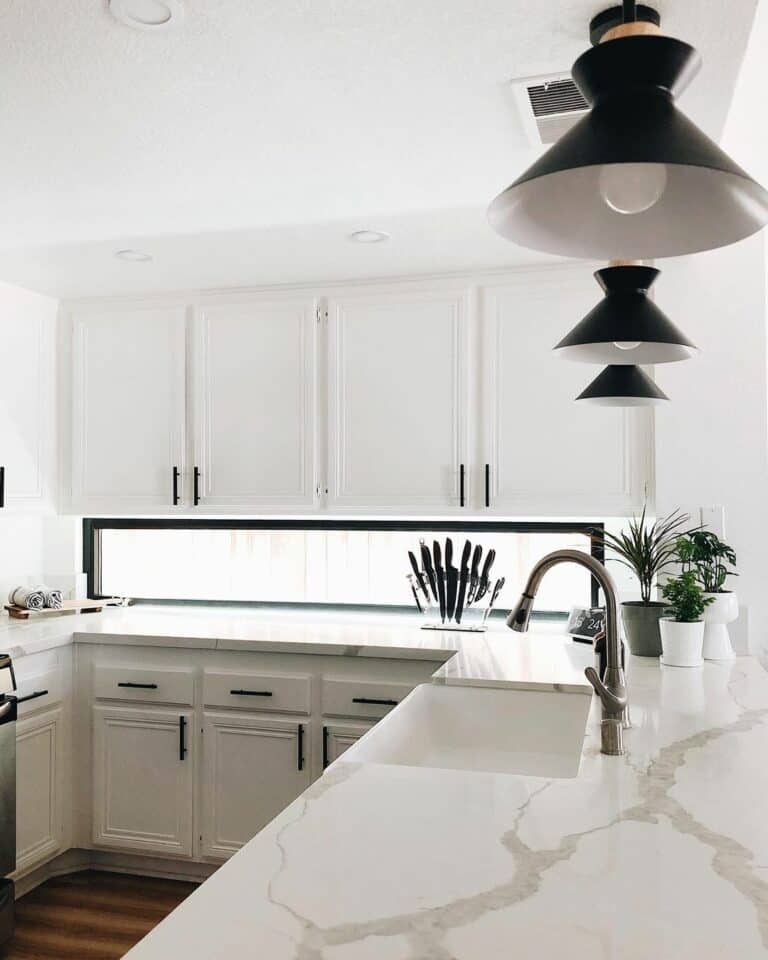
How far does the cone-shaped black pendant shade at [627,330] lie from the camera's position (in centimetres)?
178

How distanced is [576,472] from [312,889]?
7.96ft

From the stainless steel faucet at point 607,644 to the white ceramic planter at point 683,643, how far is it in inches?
34.0

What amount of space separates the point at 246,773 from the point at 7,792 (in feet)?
2.56

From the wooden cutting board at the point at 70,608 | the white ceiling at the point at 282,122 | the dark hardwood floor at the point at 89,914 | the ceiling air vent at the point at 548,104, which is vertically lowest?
the dark hardwood floor at the point at 89,914

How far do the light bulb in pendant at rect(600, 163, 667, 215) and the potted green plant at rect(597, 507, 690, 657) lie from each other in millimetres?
1907

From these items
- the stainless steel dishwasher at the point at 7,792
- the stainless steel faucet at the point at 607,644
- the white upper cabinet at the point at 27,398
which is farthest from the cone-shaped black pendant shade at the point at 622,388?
the white upper cabinet at the point at 27,398

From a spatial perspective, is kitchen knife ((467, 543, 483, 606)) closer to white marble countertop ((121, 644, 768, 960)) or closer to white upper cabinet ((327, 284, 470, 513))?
white upper cabinet ((327, 284, 470, 513))

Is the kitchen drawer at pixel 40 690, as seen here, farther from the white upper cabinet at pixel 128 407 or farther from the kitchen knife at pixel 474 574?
the kitchen knife at pixel 474 574

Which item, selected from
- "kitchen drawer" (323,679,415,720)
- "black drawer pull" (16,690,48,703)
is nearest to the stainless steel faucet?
"kitchen drawer" (323,679,415,720)

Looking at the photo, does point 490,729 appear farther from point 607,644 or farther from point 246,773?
point 246,773

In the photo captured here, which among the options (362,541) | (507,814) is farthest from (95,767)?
(507,814)

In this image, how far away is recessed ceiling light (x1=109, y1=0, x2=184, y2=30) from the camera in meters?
1.62

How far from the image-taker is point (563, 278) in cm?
330

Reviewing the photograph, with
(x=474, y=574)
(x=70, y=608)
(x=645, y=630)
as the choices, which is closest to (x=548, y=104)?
(x=645, y=630)
